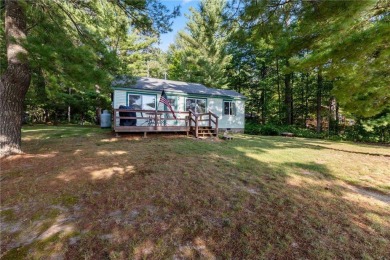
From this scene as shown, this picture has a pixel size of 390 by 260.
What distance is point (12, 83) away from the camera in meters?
4.87

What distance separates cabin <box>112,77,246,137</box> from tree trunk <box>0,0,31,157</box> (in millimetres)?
3852

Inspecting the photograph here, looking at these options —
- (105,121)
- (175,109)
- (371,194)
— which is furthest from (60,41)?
(105,121)

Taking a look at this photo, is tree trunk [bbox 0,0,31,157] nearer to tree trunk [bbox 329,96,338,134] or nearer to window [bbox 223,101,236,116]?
window [bbox 223,101,236,116]

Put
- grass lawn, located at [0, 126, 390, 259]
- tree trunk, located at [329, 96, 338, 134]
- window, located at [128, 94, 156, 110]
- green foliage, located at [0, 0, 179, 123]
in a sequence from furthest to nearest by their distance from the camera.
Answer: tree trunk, located at [329, 96, 338, 134] → window, located at [128, 94, 156, 110] → green foliage, located at [0, 0, 179, 123] → grass lawn, located at [0, 126, 390, 259]

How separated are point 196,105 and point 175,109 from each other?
1641 millimetres

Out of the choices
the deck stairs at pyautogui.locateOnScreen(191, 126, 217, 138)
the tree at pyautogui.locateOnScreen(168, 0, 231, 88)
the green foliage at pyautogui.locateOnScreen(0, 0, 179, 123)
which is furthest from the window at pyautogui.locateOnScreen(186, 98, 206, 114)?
the green foliage at pyautogui.locateOnScreen(0, 0, 179, 123)

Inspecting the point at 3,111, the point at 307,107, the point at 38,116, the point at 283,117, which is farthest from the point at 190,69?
the point at 3,111

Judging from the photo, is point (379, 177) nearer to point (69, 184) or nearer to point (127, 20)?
point (69, 184)

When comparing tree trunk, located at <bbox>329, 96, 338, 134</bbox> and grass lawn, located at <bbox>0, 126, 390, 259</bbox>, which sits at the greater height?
tree trunk, located at <bbox>329, 96, 338, 134</bbox>

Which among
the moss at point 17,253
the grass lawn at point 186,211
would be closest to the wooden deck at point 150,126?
the grass lawn at point 186,211

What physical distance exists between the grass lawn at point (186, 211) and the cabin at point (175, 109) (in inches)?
199

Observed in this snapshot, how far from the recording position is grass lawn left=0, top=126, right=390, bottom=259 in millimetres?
1960

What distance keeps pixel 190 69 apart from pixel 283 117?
11.1m

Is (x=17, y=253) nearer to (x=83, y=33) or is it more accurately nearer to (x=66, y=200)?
(x=66, y=200)
